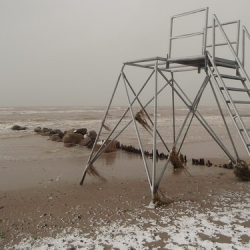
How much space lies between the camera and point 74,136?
55.0ft

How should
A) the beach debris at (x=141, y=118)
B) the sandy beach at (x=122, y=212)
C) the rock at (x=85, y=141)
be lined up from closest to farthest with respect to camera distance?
the sandy beach at (x=122, y=212) < the beach debris at (x=141, y=118) < the rock at (x=85, y=141)

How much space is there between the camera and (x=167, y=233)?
4.52 m

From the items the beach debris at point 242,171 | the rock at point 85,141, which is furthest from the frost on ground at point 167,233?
the rock at point 85,141

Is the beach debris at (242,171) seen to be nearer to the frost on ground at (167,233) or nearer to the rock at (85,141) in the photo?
the frost on ground at (167,233)

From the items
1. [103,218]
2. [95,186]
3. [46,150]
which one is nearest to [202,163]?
[95,186]

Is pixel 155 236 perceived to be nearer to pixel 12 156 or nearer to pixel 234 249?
pixel 234 249

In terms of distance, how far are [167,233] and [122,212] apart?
1261mm

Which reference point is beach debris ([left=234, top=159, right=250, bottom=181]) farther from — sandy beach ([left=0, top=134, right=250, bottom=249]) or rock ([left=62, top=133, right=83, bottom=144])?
rock ([left=62, top=133, right=83, bottom=144])

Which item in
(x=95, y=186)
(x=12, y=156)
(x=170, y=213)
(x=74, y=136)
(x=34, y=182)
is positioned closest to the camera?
(x=170, y=213)

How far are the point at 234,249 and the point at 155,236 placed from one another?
3.76 feet

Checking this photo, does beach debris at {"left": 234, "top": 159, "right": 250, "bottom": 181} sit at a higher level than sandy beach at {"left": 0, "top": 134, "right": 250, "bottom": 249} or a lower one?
higher

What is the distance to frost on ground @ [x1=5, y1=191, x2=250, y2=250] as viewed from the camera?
419cm

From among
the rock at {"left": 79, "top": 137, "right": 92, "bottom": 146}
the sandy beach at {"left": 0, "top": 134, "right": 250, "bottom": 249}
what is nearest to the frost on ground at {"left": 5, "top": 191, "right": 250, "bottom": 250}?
the sandy beach at {"left": 0, "top": 134, "right": 250, "bottom": 249}

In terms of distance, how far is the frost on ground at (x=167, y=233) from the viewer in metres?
4.19
